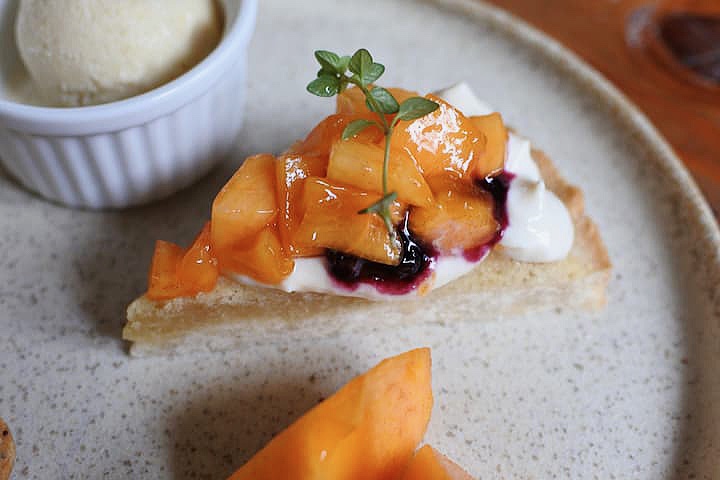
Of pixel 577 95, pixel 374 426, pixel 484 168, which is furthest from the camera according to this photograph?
pixel 577 95

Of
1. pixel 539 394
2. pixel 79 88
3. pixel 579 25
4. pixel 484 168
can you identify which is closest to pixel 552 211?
pixel 484 168

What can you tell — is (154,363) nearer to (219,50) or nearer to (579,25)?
(219,50)

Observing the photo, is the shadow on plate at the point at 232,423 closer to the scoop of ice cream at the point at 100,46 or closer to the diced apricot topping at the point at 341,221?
the diced apricot topping at the point at 341,221

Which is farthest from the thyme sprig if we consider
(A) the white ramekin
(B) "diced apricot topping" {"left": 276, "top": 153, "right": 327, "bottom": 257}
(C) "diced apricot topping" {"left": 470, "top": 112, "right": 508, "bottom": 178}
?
(A) the white ramekin

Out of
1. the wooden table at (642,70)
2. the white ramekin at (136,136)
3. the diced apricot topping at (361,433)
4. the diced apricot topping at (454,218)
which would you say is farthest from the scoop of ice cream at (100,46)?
the wooden table at (642,70)

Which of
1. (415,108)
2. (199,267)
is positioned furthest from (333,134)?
(199,267)

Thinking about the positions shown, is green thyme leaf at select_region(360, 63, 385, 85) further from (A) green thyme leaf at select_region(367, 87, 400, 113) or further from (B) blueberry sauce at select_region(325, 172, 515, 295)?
(B) blueberry sauce at select_region(325, 172, 515, 295)

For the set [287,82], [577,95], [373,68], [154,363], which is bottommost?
[154,363]
